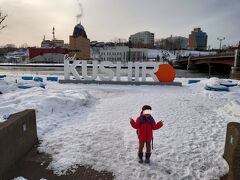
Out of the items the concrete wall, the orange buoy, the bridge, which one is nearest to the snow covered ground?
the concrete wall

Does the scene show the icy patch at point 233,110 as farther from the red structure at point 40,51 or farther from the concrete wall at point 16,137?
the red structure at point 40,51

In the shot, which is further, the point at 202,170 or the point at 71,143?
the point at 71,143

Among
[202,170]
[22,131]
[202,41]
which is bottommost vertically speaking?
[202,170]

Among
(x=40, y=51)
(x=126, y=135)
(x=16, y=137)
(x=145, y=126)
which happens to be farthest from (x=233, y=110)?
(x=40, y=51)

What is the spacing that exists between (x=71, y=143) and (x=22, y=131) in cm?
137

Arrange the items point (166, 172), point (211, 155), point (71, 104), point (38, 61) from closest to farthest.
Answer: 1. point (166, 172)
2. point (211, 155)
3. point (71, 104)
4. point (38, 61)

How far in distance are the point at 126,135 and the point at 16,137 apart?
3.15 m

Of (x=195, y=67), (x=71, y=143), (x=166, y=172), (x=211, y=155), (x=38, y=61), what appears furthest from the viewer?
(x=38, y=61)

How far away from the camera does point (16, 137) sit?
5.52m

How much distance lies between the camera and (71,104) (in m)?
10.6

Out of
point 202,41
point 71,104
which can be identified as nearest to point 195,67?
point 71,104

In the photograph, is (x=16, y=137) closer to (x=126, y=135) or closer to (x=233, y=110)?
(x=126, y=135)

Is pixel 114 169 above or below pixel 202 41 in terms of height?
below

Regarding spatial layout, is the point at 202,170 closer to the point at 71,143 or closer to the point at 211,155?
the point at 211,155
